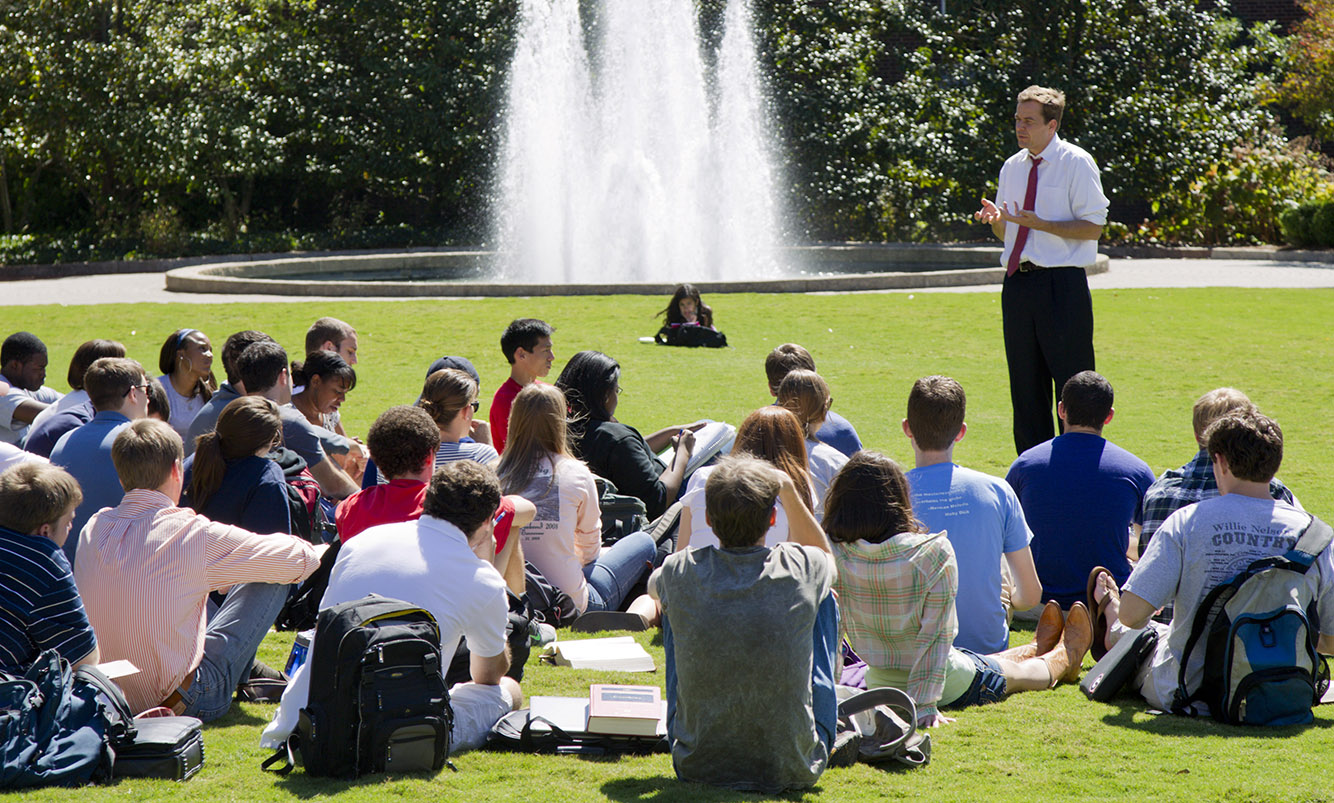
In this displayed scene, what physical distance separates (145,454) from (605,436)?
8.02ft

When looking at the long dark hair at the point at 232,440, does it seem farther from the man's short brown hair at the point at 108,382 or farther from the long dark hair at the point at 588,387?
the long dark hair at the point at 588,387

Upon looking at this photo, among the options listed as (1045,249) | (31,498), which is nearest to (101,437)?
(31,498)

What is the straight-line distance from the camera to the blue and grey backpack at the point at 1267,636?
13.9 feet

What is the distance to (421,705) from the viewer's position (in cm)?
380

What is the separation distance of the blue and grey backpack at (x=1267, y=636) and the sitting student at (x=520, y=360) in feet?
13.5

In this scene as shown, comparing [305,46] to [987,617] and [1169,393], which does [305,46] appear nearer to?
[1169,393]

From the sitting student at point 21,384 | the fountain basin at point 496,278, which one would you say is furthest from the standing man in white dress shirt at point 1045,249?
the fountain basin at point 496,278

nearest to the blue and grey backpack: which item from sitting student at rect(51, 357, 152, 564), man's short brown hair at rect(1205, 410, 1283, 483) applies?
man's short brown hair at rect(1205, 410, 1283, 483)

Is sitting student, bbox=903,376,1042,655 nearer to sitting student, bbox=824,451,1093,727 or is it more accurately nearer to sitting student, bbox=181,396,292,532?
sitting student, bbox=824,451,1093,727

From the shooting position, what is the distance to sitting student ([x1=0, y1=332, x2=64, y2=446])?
7395 millimetres

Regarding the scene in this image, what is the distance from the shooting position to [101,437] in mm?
5441

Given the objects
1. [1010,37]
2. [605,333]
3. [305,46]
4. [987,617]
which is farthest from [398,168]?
[987,617]

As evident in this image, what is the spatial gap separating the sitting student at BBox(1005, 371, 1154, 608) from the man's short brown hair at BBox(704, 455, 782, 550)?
2.05m

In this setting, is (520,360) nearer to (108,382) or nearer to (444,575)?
(108,382)
